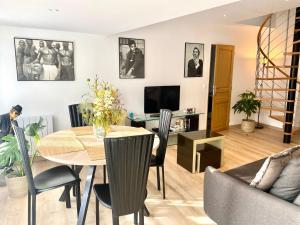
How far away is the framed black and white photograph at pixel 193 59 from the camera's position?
5.12 metres

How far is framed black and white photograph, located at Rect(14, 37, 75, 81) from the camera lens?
11.9ft

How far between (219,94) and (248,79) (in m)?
1.14

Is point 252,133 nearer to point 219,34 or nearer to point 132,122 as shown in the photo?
point 219,34

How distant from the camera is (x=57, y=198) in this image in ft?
9.19

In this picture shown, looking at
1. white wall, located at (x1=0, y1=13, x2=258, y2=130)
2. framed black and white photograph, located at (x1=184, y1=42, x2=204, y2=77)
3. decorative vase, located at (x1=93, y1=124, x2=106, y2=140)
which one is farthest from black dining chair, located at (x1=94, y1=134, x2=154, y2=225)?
framed black and white photograph, located at (x1=184, y1=42, x2=204, y2=77)

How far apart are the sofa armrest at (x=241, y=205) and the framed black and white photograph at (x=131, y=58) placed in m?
2.88

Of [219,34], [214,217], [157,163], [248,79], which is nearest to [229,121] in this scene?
[248,79]

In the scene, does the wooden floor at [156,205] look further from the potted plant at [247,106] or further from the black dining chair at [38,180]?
the potted plant at [247,106]

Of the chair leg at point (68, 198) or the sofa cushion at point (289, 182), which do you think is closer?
the sofa cushion at point (289, 182)

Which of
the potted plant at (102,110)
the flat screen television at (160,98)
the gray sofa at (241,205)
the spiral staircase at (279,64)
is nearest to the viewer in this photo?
the gray sofa at (241,205)

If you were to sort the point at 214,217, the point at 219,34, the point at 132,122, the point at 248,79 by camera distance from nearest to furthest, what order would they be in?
the point at 214,217 → the point at 132,122 → the point at 219,34 → the point at 248,79

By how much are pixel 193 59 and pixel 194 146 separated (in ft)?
8.22

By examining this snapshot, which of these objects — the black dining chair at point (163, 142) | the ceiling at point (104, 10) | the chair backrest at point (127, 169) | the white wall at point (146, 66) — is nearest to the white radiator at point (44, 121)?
the white wall at point (146, 66)

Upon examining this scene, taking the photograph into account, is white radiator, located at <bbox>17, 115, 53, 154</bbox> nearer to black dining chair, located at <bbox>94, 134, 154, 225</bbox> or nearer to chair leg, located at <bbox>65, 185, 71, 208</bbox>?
A: chair leg, located at <bbox>65, 185, 71, 208</bbox>
